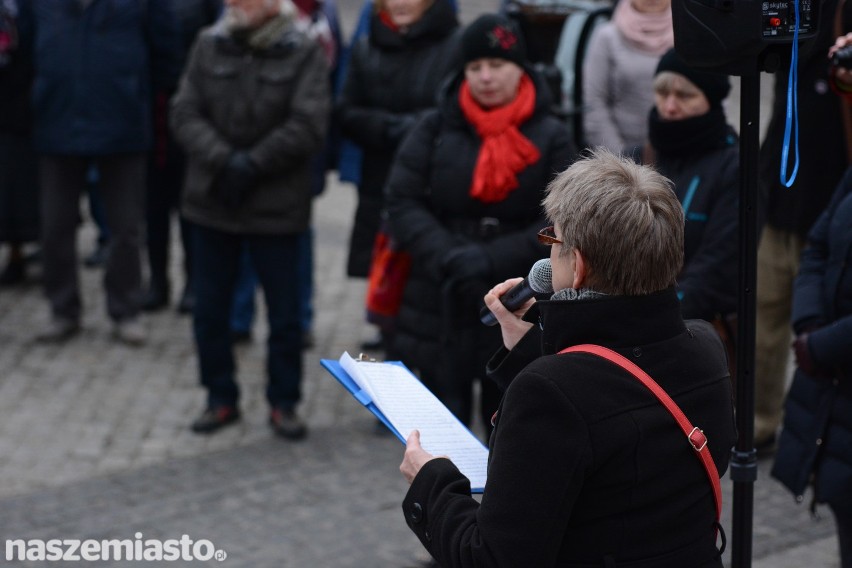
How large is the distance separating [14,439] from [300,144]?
6.25 ft

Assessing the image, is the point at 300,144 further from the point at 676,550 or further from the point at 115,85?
the point at 676,550

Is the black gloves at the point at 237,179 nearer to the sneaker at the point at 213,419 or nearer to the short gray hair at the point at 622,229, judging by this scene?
the sneaker at the point at 213,419

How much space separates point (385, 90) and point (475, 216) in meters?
1.31

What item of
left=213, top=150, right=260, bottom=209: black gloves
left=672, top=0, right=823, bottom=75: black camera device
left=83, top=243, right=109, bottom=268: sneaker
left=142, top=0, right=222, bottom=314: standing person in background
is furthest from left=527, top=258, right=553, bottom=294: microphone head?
left=83, top=243, right=109, bottom=268: sneaker

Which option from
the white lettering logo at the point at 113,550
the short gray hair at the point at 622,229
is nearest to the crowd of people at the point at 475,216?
the short gray hair at the point at 622,229

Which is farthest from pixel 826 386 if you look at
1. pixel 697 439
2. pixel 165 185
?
pixel 165 185

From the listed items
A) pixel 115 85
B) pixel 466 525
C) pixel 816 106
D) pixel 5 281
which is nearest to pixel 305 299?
pixel 115 85

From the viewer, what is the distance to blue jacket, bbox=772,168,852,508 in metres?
3.77

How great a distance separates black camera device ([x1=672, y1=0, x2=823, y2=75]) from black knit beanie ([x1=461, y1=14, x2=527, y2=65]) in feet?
6.44

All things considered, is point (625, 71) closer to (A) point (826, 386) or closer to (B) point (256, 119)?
(B) point (256, 119)

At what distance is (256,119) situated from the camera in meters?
5.89

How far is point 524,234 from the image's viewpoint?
504 centimetres

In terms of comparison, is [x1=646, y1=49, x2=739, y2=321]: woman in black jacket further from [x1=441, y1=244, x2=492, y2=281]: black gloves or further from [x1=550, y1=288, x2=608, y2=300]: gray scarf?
[x1=550, y1=288, x2=608, y2=300]: gray scarf

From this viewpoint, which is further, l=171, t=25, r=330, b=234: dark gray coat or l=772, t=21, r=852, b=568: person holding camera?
l=171, t=25, r=330, b=234: dark gray coat
